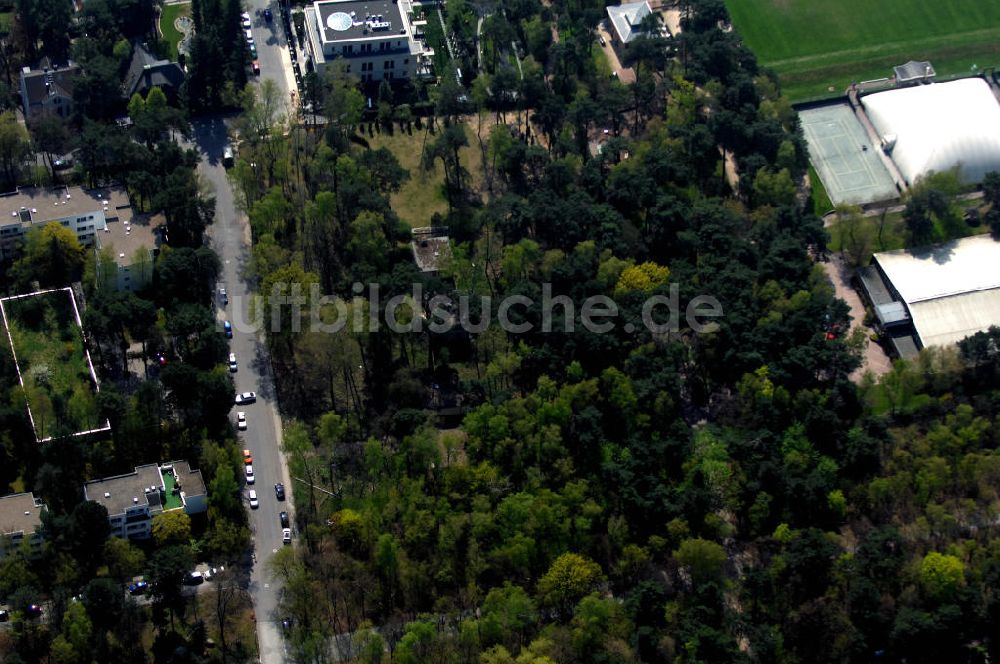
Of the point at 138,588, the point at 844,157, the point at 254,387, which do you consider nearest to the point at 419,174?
the point at 254,387

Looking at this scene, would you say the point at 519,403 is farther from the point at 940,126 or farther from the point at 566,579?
the point at 940,126

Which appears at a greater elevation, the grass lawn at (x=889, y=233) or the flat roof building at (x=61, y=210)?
the flat roof building at (x=61, y=210)

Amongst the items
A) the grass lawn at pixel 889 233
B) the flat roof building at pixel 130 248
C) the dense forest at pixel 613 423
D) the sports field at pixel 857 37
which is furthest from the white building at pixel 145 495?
the sports field at pixel 857 37

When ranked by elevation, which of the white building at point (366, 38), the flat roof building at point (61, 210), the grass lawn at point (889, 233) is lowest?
the grass lawn at point (889, 233)

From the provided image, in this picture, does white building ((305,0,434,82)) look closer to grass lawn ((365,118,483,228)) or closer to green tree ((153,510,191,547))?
grass lawn ((365,118,483,228))

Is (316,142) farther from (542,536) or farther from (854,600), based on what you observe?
(854,600)

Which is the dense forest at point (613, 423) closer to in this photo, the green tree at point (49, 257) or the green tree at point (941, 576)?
the green tree at point (941, 576)

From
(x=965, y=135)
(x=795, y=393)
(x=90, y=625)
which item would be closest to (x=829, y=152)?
(x=965, y=135)
